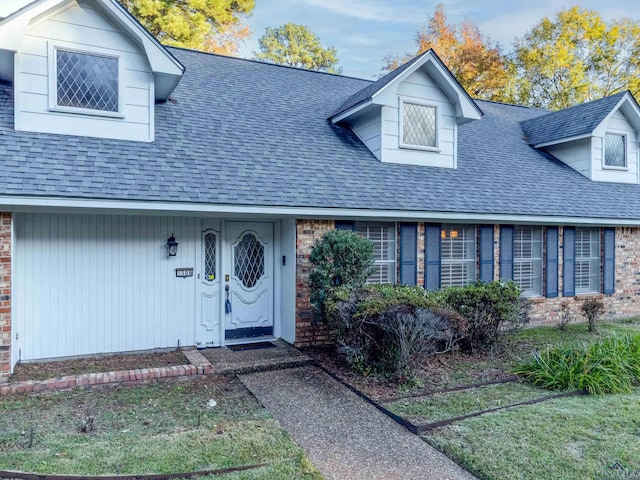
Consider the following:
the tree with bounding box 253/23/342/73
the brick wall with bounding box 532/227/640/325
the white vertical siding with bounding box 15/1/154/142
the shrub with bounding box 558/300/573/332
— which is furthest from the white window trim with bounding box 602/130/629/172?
the tree with bounding box 253/23/342/73

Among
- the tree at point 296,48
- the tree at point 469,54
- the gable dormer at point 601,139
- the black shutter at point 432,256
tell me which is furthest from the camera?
the tree at point 296,48

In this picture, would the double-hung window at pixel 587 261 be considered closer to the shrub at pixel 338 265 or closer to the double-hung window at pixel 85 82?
the shrub at pixel 338 265

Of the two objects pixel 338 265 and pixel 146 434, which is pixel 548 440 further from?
pixel 146 434

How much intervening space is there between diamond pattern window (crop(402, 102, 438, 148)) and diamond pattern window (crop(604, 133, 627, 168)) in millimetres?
5386

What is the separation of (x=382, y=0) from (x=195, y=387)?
675 inches

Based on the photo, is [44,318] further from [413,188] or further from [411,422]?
[413,188]

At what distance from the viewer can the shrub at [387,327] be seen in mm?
5551

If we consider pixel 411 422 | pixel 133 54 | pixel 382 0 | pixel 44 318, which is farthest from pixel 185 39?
pixel 411 422

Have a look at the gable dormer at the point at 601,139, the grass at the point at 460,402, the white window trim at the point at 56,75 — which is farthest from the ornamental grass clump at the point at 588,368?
the white window trim at the point at 56,75

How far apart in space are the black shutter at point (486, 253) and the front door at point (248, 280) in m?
4.24

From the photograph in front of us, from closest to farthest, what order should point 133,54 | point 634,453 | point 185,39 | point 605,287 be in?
point 634,453
point 133,54
point 605,287
point 185,39

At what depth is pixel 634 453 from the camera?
380cm

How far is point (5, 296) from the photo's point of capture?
221 inches

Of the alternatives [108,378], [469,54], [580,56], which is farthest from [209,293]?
[580,56]
